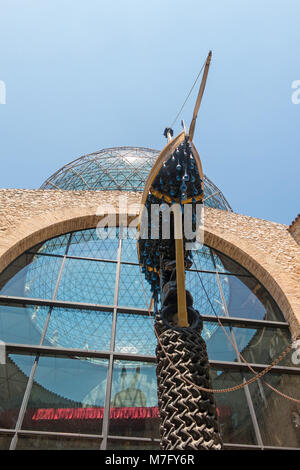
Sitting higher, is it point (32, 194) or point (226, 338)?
point (32, 194)

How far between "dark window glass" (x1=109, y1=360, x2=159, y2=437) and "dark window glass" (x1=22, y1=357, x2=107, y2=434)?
0.25 meters

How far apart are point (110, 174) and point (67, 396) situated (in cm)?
1410

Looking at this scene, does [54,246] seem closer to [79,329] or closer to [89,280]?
[79,329]

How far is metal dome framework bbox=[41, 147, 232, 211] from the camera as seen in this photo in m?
17.6

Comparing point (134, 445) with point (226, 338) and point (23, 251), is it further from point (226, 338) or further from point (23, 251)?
point (23, 251)

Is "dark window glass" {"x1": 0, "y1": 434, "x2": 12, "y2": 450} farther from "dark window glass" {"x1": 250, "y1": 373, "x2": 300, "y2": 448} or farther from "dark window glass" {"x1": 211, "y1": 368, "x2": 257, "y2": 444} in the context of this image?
"dark window glass" {"x1": 250, "y1": 373, "x2": 300, "y2": 448}

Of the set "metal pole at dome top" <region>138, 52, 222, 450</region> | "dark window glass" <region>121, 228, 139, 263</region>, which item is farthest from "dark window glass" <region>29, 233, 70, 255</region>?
"metal pole at dome top" <region>138, 52, 222, 450</region>

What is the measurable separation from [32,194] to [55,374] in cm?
560

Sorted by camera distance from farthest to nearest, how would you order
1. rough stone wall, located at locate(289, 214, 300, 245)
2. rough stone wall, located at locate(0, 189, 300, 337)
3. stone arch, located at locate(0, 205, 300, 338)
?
rough stone wall, located at locate(289, 214, 300, 245) → rough stone wall, located at locate(0, 189, 300, 337) → stone arch, located at locate(0, 205, 300, 338)

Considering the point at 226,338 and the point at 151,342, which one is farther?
the point at 151,342

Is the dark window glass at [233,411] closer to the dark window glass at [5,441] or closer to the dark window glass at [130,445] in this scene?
the dark window glass at [130,445]

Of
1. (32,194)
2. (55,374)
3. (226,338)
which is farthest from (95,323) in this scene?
(32,194)

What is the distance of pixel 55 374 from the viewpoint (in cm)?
657

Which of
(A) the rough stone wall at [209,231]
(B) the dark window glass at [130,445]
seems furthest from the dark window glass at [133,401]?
(A) the rough stone wall at [209,231]
